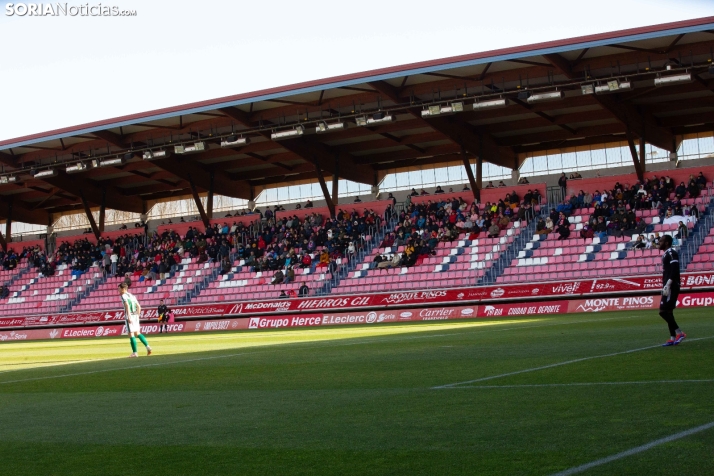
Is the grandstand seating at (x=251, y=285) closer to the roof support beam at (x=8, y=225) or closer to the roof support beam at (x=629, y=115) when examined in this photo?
the roof support beam at (x=629, y=115)

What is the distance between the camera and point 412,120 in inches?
1652

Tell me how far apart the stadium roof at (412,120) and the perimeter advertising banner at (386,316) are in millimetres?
8065

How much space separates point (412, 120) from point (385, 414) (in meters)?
34.5

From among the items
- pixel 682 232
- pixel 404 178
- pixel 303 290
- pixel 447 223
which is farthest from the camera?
pixel 404 178

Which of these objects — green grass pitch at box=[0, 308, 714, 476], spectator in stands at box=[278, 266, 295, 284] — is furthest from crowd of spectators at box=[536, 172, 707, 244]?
green grass pitch at box=[0, 308, 714, 476]

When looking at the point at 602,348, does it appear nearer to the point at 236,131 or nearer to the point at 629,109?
the point at 629,109

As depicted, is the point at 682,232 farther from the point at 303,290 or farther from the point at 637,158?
the point at 303,290

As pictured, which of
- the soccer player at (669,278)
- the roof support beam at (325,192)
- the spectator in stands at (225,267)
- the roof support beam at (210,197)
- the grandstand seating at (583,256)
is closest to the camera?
the soccer player at (669,278)

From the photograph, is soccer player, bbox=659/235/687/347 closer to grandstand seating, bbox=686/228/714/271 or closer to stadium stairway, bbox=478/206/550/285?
grandstand seating, bbox=686/228/714/271

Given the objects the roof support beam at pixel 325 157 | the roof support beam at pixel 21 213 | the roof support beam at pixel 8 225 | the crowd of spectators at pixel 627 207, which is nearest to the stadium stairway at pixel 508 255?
the crowd of spectators at pixel 627 207

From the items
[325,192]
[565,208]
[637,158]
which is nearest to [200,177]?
[325,192]

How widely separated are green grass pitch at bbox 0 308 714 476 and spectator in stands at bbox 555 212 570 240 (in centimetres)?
2162

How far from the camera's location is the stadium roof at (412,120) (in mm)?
32656

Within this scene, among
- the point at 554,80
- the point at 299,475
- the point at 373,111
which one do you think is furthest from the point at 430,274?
the point at 299,475
